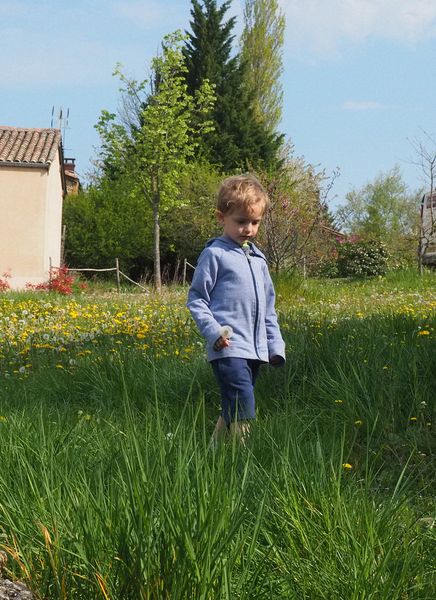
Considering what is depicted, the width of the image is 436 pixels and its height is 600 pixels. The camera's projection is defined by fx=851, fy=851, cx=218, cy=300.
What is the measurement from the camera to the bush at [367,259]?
25891 mm

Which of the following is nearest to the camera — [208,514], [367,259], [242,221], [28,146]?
[208,514]

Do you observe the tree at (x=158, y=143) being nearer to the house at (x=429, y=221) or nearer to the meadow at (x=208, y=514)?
the house at (x=429, y=221)

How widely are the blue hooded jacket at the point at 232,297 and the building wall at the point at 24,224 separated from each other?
887 inches

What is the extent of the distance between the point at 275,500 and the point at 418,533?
1.51 ft

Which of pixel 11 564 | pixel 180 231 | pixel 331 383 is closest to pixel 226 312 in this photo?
A: pixel 331 383

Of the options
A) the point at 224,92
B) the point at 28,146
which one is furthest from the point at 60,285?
the point at 224,92

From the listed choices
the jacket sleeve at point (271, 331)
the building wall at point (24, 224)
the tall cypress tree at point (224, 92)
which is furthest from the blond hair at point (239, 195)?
the tall cypress tree at point (224, 92)

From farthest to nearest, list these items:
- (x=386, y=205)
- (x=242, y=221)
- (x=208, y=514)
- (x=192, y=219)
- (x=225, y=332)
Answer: (x=386, y=205) → (x=192, y=219) → (x=242, y=221) → (x=225, y=332) → (x=208, y=514)

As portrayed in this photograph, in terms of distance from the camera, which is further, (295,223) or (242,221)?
(295,223)

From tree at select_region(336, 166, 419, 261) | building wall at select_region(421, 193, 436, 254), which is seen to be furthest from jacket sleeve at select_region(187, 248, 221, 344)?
tree at select_region(336, 166, 419, 261)

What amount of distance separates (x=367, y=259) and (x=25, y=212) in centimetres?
1084

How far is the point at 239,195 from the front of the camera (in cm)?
438

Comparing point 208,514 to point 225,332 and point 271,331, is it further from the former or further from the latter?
point 271,331

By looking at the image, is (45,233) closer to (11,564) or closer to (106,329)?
(106,329)
